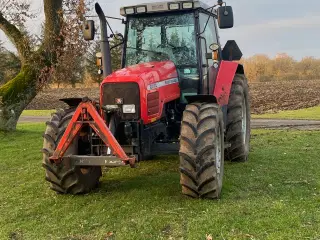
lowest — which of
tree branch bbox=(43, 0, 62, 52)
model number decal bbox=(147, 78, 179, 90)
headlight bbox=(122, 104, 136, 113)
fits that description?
headlight bbox=(122, 104, 136, 113)

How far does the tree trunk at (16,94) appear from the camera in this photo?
1250cm

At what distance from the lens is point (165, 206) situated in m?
5.21

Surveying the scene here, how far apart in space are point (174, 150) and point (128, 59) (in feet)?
5.79

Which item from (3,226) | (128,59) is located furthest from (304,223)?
(128,59)

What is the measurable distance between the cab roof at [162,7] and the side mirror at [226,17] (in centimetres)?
60

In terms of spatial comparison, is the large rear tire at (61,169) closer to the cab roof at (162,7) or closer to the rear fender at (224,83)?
the cab roof at (162,7)

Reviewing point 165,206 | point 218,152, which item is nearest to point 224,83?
point 218,152

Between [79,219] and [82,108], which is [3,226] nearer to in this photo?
[79,219]

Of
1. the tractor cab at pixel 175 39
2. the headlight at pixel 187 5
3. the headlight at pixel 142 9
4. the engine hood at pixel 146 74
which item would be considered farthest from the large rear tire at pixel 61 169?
the headlight at pixel 187 5

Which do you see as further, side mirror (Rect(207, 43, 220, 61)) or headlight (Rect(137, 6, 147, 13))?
headlight (Rect(137, 6, 147, 13))

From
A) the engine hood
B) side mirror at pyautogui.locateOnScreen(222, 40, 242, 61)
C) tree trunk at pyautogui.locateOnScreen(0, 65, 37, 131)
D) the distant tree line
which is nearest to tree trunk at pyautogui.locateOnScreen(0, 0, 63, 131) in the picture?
tree trunk at pyautogui.locateOnScreen(0, 65, 37, 131)

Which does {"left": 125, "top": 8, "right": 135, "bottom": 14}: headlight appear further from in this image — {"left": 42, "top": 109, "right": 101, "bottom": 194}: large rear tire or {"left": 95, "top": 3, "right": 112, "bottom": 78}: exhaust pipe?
{"left": 42, "top": 109, "right": 101, "bottom": 194}: large rear tire

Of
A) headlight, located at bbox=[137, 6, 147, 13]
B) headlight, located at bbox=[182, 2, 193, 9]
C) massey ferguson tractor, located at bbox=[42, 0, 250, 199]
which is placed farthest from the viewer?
headlight, located at bbox=[137, 6, 147, 13]

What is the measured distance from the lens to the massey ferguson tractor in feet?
17.1
